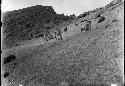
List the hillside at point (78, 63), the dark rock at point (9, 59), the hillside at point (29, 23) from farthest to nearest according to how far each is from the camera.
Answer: the hillside at point (29, 23), the dark rock at point (9, 59), the hillside at point (78, 63)

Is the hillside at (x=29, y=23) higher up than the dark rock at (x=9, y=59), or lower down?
higher up

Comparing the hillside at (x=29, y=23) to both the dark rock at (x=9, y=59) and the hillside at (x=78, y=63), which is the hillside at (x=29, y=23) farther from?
the hillside at (x=78, y=63)

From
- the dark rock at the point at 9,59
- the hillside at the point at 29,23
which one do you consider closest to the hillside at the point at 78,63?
the dark rock at the point at 9,59

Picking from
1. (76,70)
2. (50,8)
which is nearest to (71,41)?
(76,70)

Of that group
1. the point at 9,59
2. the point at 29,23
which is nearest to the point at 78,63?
the point at 9,59

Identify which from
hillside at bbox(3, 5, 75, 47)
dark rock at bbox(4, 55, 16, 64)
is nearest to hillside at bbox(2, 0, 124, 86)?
dark rock at bbox(4, 55, 16, 64)

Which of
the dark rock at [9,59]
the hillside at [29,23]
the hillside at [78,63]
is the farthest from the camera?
the hillside at [29,23]

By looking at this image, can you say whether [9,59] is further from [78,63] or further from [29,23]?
Result: [29,23]

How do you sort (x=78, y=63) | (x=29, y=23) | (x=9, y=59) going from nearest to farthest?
(x=78, y=63) < (x=9, y=59) < (x=29, y=23)

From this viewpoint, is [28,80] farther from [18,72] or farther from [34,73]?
[18,72]

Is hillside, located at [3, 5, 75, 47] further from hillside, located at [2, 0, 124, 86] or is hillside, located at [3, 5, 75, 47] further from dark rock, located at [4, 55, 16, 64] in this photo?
hillside, located at [2, 0, 124, 86]

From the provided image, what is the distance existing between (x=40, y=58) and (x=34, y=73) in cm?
670

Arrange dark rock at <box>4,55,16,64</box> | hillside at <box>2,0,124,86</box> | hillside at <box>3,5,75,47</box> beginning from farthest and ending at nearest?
hillside at <box>3,5,75,47</box>
dark rock at <box>4,55,16,64</box>
hillside at <box>2,0,124,86</box>

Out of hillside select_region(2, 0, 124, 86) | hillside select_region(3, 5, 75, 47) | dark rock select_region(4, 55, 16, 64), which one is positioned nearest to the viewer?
hillside select_region(2, 0, 124, 86)
